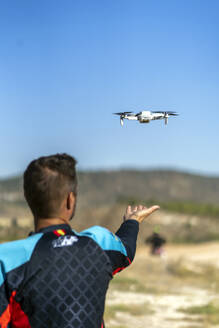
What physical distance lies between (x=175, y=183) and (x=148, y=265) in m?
30.0

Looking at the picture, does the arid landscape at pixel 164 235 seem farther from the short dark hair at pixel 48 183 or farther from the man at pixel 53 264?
the short dark hair at pixel 48 183

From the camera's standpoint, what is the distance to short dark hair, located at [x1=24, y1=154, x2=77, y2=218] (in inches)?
119

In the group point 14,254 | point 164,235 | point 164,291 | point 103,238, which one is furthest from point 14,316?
point 164,235

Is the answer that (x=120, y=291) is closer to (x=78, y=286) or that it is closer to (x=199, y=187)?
(x=78, y=286)

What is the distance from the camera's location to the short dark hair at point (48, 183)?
3.02m

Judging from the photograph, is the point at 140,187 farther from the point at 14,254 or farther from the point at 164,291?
the point at 14,254

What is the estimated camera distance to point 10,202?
40.7 m

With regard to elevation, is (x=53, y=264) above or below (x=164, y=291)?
above

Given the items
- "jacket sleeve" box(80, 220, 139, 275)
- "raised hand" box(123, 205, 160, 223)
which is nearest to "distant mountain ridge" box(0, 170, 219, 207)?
"raised hand" box(123, 205, 160, 223)

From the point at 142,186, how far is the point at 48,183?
1794 inches

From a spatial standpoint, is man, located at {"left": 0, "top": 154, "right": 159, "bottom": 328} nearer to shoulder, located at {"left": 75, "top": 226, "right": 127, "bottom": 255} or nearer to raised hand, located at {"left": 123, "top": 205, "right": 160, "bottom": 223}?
shoulder, located at {"left": 75, "top": 226, "right": 127, "bottom": 255}

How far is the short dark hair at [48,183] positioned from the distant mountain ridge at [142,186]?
3583 centimetres

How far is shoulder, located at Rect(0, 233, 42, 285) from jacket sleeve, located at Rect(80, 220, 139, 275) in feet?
1.26

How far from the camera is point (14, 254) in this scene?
9.51 feet
